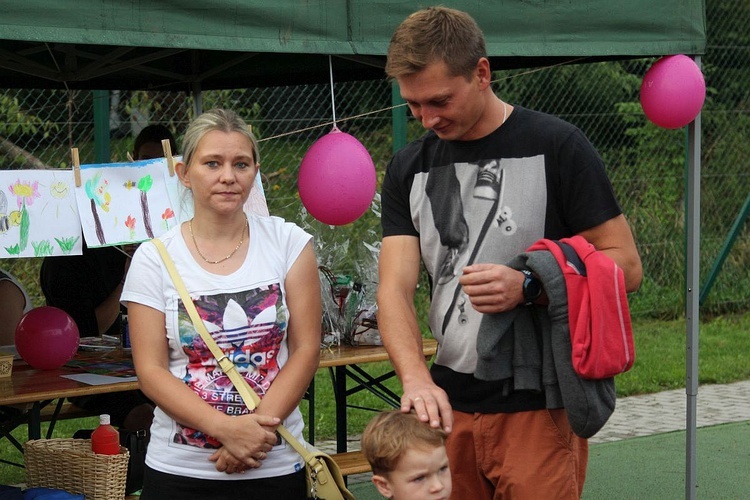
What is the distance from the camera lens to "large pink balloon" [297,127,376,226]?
411cm

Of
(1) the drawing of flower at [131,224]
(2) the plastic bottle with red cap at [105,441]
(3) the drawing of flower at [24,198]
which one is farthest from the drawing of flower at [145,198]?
(2) the plastic bottle with red cap at [105,441]

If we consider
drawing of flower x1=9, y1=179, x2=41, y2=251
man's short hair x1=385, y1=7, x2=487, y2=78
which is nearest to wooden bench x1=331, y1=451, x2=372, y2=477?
drawing of flower x1=9, y1=179, x2=41, y2=251

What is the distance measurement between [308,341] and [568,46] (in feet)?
5.98

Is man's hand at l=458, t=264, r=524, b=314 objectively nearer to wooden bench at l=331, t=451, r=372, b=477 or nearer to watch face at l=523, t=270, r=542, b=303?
watch face at l=523, t=270, r=542, b=303

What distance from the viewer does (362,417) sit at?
24.0ft

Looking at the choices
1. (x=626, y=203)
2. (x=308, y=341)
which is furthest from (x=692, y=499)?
(x=626, y=203)

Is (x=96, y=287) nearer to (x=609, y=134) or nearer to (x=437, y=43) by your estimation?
(x=437, y=43)

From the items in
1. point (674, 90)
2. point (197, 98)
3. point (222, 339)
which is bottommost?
point (222, 339)

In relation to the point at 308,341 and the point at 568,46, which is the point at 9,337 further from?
the point at 568,46

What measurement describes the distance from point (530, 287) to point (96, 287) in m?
3.31

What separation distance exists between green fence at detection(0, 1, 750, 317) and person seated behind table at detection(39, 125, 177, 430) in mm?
2002

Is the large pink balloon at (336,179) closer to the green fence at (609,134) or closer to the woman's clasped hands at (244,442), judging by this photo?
the woman's clasped hands at (244,442)

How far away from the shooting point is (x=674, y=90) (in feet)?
14.9

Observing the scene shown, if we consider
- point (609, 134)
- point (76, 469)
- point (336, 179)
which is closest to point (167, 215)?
point (336, 179)
